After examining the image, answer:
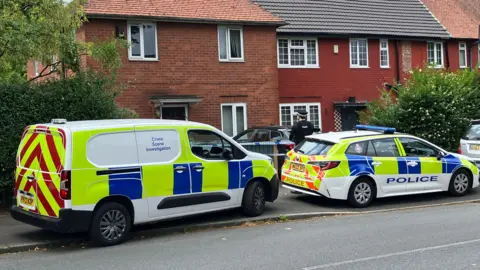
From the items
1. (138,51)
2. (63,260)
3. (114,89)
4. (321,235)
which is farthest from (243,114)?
(63,260)

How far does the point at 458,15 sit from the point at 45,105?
24744 mm

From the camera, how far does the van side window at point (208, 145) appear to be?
29.1 ft

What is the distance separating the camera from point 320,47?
2286cm

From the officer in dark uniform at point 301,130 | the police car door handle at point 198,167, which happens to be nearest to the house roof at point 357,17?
the officer in dark uniform at point 301,130

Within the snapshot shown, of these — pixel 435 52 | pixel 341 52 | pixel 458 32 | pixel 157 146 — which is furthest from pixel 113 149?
pixel 458 32

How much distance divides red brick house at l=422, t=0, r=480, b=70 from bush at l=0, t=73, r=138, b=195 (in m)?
20.1

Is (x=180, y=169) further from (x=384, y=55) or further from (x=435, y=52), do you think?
(x=435, y=52)

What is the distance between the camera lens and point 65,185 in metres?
7.39

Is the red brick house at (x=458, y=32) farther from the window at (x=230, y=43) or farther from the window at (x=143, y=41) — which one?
the window at (x=143, y=41)

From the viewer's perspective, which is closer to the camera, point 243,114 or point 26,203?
point 26,203

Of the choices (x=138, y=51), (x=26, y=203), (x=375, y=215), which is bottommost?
(x=375, y=215)

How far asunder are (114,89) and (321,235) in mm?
5987

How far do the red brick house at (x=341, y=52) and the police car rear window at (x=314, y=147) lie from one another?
34.4ft

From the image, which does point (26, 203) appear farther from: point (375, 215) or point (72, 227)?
point (375, 215)
